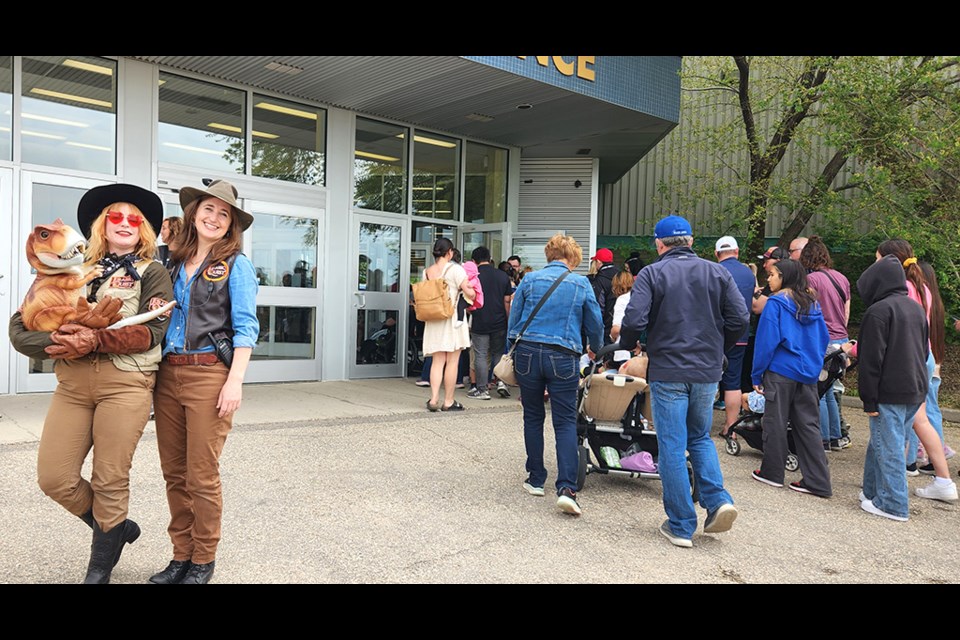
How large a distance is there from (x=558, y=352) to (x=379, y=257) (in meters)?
7.01

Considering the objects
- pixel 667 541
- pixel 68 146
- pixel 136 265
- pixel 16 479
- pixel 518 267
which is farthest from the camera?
pixel 518 267

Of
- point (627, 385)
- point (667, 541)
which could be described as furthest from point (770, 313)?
point (667, 541)

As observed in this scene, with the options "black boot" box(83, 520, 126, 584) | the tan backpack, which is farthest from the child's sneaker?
the tan backpack

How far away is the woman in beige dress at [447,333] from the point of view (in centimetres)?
809

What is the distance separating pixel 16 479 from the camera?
15.9ft

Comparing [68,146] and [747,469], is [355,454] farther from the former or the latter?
[68,146]

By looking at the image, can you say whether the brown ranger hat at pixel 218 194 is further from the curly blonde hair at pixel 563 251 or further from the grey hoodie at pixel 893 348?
the grey hoodie at pixel 893 348

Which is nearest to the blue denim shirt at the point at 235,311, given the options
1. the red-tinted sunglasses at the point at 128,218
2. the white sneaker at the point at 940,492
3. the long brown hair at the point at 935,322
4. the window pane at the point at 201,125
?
the red-tinted sunglasses at the point at 128,218

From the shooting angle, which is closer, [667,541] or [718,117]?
[667,541]

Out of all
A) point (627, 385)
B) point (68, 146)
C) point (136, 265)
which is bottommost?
point (627, 385)

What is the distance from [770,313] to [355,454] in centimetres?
360

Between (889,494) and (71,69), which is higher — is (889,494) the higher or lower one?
the lower one

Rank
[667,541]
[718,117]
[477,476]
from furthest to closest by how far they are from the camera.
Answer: [718,117] < [477,476] < [667,541]

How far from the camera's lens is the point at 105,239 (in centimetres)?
318
